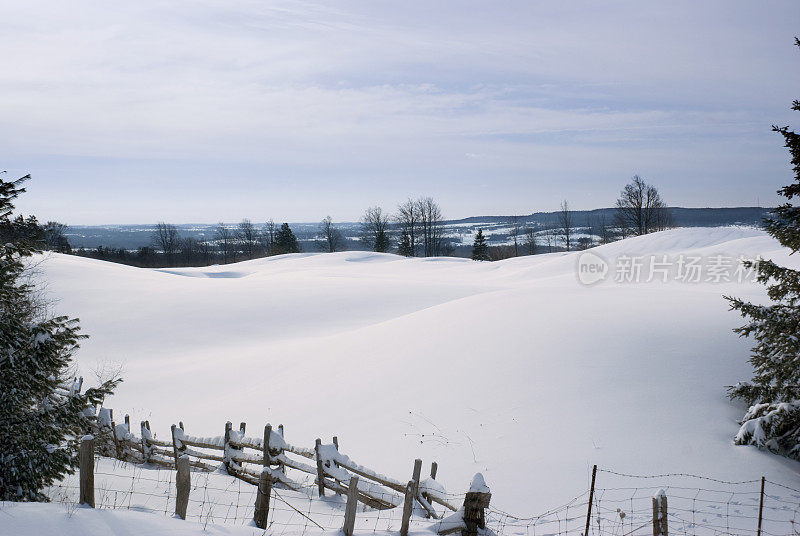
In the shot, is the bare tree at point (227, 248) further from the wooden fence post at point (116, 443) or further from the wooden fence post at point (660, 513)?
the wooden fence post at point (660, 513)

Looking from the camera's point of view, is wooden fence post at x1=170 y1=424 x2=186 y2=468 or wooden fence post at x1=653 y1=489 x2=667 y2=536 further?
wooden fence post at x1=170 y1=424 x2=186 y2=468

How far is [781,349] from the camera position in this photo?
8.65 metres

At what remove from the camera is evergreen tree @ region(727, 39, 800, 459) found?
8500mm

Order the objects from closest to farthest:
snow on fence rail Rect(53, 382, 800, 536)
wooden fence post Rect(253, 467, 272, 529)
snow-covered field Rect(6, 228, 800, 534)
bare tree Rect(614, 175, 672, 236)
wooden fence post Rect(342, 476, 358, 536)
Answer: wooden fence post Rect(342, 476, 358, 536)
snow on fence rail Rect(53, 382, 800, 536)
wooden fence post Rect(253, 467, 272, 529)
snow-covered field Rect(6, 228, 800, 534)
bare tree Rect(614, 175, 672, 236)

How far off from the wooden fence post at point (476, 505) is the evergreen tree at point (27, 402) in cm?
521

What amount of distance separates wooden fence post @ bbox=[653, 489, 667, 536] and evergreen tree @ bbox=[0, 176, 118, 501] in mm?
7146

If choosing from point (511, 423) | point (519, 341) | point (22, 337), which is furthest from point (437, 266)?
point (22, 337)

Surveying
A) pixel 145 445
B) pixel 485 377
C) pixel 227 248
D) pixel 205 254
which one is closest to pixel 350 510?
pixel 145 445

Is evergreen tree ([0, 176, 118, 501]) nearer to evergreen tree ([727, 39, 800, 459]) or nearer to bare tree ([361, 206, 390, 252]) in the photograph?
evergreen tree ([727, 39, 800, 459])

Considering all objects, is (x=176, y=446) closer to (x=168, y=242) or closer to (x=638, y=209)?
(x=638, y=209)

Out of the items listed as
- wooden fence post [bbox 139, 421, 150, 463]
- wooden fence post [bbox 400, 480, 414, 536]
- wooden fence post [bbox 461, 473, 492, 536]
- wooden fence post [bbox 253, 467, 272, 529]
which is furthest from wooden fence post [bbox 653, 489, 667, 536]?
wooden fence post [bbox 139, 421, 150, 463]

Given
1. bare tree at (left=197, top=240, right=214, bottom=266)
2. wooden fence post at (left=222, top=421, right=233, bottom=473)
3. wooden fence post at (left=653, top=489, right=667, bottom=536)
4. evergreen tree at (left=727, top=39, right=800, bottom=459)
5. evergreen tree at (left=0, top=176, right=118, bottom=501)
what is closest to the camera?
wooden fence post at (left=653, top=489, right=667, bottom=536)

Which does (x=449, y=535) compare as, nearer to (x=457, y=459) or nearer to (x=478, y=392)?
(x=457, y=459)

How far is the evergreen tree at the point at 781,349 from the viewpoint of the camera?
850cm
